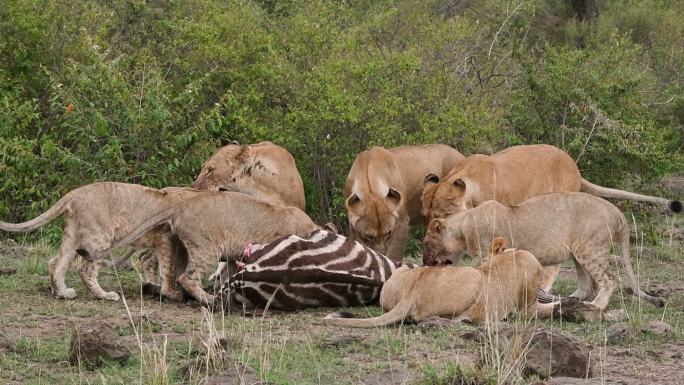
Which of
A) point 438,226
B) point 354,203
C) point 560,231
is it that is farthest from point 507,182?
point 560,231

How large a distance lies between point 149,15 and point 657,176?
6106 millimetres

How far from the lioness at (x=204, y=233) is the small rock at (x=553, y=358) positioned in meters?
3.17

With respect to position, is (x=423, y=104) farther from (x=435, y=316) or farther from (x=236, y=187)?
(x=435, y=316)

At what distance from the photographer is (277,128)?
13359 millimetres

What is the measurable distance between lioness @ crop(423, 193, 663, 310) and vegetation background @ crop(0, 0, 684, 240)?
3584mm

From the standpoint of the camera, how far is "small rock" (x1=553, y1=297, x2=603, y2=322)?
8328mm

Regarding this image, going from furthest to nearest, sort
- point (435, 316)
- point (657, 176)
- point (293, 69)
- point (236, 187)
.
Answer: point (657, 176)
point (293, 69)
point (236, 187)
point (435, 316)

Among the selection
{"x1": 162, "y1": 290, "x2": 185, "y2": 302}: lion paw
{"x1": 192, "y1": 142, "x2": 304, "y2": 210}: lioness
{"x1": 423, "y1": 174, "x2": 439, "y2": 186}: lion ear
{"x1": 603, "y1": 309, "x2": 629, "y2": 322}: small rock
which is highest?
{"x1": 192, "y1": 142, "x2": 304, "y2": 210}: lioness

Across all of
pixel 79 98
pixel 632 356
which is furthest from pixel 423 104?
pixel 632 356

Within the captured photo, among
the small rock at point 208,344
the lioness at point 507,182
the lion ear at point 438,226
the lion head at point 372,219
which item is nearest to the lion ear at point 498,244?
the lion ear at point 438,226

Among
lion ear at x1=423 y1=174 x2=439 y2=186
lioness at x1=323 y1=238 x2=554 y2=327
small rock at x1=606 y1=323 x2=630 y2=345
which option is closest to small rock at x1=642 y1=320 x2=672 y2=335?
small rock at x1=606 y1=323 x2=630 y2=345

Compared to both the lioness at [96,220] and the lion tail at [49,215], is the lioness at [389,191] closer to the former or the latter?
the lioness at [96,220]

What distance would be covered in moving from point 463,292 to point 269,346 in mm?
1632

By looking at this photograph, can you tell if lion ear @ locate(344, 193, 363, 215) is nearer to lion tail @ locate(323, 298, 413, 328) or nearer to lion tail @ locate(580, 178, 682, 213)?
lion tail @ locate(580, 178, 682, 213)
